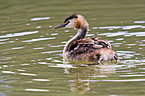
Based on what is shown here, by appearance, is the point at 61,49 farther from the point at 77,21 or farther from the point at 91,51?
the point at 91,51

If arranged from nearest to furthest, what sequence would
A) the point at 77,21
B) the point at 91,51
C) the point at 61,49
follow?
the point at 91,51 → the point at 77,21 → the point at 61,49


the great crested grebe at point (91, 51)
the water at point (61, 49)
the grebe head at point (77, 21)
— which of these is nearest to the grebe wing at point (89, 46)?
the great crested grebe at point (91, 51)

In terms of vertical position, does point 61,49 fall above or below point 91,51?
below

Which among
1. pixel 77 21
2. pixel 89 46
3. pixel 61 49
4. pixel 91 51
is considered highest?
pixel 77 21

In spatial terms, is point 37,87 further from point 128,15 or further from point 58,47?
point 128,15

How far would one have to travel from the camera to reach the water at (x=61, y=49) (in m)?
8.37

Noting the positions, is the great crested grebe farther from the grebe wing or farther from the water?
the water

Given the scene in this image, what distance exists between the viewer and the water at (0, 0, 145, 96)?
8367mm

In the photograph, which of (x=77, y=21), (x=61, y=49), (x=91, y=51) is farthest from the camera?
(x=61, y=49)

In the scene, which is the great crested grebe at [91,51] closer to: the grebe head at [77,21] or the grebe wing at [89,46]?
the grebe wing at [89,46]

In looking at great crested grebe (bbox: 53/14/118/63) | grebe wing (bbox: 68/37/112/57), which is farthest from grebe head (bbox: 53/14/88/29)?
grebe wing (bbox: 68/37/112/57)

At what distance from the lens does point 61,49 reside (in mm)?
11570

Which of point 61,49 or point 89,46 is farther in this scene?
point 61,49

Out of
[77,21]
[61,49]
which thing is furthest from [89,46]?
[61,49]
